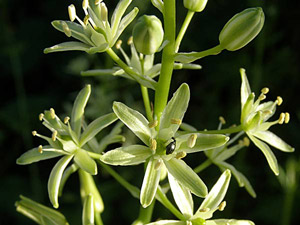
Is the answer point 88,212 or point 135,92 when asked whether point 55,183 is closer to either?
point 88,212

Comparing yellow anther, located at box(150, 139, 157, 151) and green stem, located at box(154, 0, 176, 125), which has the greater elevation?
green stem, located at box(154, 0, 176, 125)

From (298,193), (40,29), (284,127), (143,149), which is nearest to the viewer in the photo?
(143,149)

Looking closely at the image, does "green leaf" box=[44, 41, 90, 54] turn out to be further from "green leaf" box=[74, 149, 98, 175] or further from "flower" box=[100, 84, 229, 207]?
"green leaf" box=[74, 149, 98, 175]

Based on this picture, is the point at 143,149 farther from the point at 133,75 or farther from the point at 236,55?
the point at 236,55

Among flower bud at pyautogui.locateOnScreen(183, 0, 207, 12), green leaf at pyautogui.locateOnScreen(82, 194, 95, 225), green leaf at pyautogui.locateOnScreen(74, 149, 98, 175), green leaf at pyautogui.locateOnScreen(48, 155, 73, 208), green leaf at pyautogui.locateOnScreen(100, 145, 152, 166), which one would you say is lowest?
green leaf at pyautogui.locateOnScreen(82, 194, 95, 225)

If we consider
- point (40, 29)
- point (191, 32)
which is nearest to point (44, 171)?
point (40, 29)

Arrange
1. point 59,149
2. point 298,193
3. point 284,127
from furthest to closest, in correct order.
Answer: point 284,127 → point 298,193 → point 59,149

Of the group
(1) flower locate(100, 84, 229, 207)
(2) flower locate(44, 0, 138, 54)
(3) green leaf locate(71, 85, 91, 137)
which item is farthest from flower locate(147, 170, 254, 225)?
(2) flower locate(44, 0, 138, 54)
